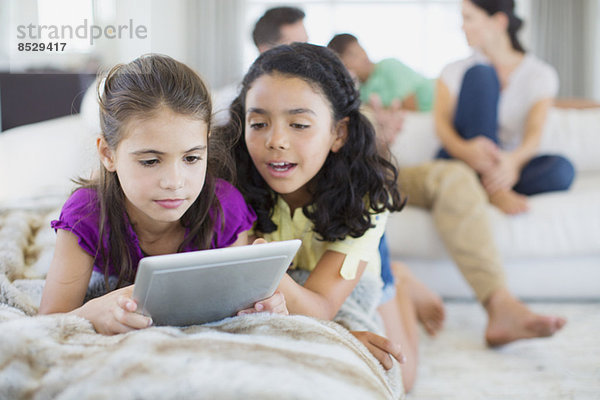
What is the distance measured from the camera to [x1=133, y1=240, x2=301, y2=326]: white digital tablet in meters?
0.73

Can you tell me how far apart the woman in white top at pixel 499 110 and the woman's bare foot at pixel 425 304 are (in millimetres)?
492

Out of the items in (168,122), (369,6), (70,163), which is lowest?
(70,163)

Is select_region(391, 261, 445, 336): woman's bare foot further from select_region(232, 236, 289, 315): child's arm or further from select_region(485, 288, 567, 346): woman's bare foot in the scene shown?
select_region(232, 236, 289, 315): child's arm

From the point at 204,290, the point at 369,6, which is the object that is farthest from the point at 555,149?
the point at 369,6

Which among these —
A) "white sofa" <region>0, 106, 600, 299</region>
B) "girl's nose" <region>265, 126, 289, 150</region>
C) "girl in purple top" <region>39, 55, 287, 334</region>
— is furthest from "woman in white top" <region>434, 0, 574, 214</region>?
"girl in purple top" <region>39, 55, 287, 334</region>

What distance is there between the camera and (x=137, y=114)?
95 centimetres

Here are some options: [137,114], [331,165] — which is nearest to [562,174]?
[331,165]

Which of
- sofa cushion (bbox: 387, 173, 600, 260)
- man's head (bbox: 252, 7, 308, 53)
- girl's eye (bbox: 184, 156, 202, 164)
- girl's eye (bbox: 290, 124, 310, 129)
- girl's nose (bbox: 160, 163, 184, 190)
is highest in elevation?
man's head (bbox: 252, 7, 308, 53)

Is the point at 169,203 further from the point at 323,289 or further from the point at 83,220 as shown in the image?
the point at 323,289

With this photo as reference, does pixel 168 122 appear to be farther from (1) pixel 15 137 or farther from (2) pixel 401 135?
(2) pixel 401 135

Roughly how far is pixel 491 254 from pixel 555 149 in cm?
95

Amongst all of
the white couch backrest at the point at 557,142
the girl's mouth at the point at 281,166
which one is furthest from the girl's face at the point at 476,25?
the girl's mouth at the point at 281,166

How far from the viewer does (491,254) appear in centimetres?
184

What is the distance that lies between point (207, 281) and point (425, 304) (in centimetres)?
119
